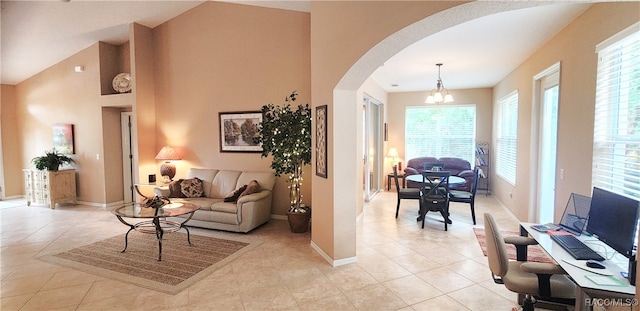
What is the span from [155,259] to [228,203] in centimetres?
131

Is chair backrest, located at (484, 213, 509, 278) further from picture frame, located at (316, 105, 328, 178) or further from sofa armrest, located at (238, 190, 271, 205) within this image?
sofa armrest, located at (238, 190, 271, 205)

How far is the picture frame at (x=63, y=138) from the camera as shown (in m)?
6.71

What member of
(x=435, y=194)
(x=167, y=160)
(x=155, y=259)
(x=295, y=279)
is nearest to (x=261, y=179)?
(x=155, y=259)

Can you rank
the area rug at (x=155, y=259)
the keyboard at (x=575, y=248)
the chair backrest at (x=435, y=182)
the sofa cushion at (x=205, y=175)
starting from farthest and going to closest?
the sofa cushion at (x=205, y=175), the chair backrest at (x=435, y=182), the area rug at (x=155, y=259), the keyboard at (x=575, y=248)

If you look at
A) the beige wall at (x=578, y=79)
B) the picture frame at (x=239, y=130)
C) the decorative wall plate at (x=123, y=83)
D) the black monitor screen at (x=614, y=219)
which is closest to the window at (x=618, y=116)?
the beige wall at (x=578, y=79)

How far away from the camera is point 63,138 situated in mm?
6809

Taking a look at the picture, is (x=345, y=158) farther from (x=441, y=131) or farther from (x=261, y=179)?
(x=441, y=131)

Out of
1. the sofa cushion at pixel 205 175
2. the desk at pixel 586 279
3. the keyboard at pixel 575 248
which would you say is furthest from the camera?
the sofa cushion at pixel 205 175

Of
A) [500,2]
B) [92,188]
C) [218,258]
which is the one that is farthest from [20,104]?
[500,2]

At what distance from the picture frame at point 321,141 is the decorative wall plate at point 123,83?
14.7 feet

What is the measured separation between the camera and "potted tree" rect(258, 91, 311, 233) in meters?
4.47

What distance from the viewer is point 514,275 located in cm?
229

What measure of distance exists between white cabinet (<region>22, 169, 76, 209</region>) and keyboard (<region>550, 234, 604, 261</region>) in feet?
27.1

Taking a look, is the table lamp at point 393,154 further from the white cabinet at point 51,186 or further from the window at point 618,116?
the white cabinet at point 51,186
